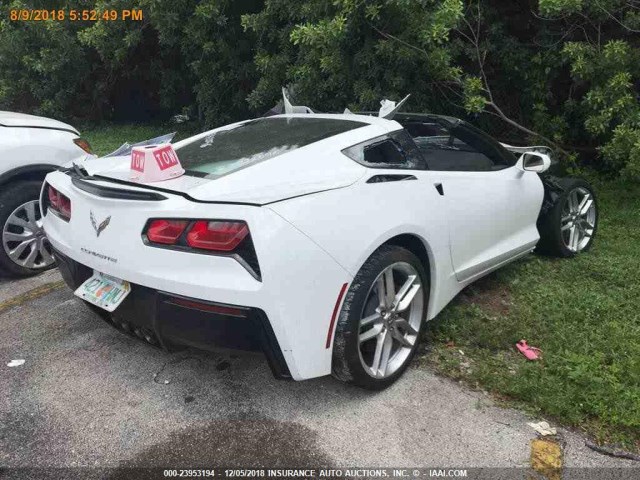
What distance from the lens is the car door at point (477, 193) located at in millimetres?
3164

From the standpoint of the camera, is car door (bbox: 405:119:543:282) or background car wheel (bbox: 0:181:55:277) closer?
car door (bbox: 405:119:543:282)

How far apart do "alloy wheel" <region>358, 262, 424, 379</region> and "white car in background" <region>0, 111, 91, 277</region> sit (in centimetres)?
264

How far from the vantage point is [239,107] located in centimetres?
851

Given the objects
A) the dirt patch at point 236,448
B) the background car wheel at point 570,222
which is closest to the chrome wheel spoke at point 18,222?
the dirt patch at point 236,448

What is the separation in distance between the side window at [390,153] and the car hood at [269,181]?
0.37 feet

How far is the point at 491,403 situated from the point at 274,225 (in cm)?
141

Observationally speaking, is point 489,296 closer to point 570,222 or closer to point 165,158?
point 570,222

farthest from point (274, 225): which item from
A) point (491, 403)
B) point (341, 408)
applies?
point (491, 403)

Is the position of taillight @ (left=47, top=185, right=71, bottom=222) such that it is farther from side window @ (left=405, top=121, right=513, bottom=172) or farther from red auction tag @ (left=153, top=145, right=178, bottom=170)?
side window @ (left=405, top=121, right=513, bottom=172)

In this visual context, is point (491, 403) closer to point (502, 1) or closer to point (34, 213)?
point (34, 213)

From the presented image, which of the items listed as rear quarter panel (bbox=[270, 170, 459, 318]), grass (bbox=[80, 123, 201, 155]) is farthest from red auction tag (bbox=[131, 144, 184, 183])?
grass (bbox=[80, 123, 201, 155])

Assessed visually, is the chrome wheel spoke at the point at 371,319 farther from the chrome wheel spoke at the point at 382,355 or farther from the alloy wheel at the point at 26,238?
the alloy wheel at the point at 26,238

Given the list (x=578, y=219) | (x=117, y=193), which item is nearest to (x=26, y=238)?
(x=117, y=193)

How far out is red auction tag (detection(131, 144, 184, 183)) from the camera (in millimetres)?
2545
